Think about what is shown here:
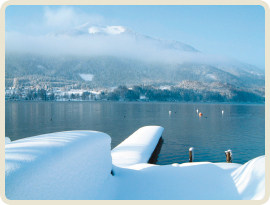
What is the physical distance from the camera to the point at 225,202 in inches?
172

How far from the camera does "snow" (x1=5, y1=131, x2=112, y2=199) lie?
402 centimetres

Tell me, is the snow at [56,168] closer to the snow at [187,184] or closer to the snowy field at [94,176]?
the snowy field at [94,176]

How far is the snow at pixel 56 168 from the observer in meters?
4.02

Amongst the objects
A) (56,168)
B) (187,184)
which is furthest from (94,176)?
(187,184)

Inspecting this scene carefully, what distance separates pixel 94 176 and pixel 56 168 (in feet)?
5.56

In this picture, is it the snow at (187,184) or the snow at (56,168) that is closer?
the snow at (56,168)

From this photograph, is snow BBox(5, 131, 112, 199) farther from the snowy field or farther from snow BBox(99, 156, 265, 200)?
snow BBox(99, 156, 265, 200)

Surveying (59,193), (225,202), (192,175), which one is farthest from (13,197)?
(192,175)

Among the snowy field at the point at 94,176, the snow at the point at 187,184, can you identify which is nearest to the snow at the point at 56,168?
the snowy field at the point at 94,176

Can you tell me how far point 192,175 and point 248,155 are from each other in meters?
19.1

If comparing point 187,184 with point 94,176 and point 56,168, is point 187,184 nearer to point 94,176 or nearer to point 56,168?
point 94,176

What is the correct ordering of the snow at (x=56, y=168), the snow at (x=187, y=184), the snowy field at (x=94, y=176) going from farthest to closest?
the snow at (x=187, y=184)
the snowy field at (x=94, y=176)
the snow at (x=56, y=168)

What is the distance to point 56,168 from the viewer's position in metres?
4.74
